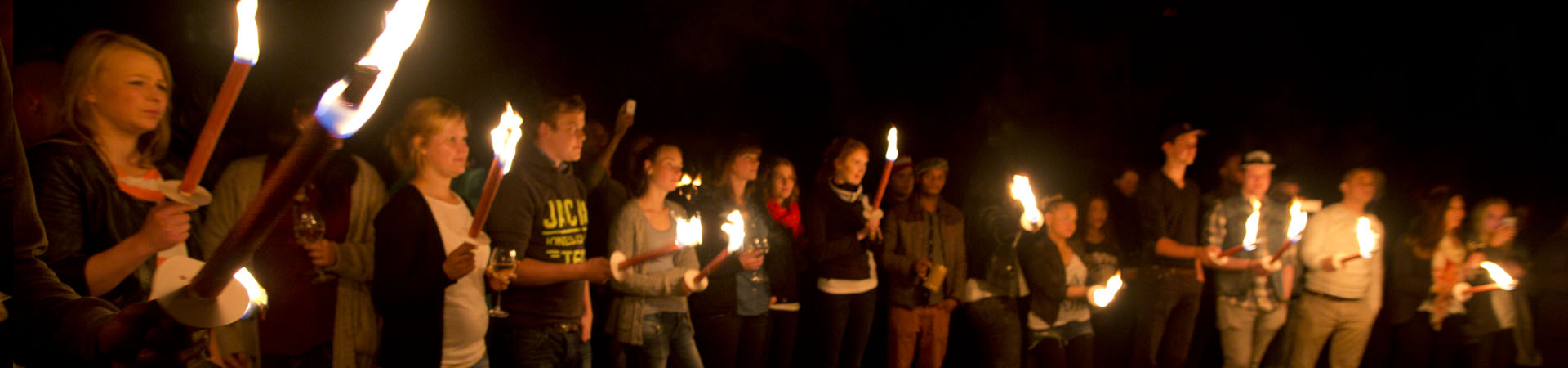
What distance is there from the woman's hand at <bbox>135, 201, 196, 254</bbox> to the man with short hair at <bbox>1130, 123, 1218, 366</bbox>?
567 centimetres

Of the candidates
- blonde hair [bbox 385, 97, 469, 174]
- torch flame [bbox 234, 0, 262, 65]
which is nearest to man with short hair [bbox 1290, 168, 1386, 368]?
blonde hair [bbox 385, 97, 469, 174]

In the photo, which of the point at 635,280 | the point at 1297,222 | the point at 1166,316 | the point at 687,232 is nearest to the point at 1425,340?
the point at 1297,222

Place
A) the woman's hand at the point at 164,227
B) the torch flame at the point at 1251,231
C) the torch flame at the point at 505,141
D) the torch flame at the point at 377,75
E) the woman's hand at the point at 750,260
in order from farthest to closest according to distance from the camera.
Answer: the torch flame at the point at 1251,231
the woman's hand at the point at 750,260
the torch flame at the point at 505,141
the woman's hand at the point at 164,227
the torch flame at the point at 377,75

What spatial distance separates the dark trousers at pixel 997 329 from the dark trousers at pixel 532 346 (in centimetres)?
277

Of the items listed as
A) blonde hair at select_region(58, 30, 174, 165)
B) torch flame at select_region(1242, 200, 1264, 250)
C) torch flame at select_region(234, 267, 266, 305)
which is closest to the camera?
torch flame at select_region(234, 267, 266, 305)

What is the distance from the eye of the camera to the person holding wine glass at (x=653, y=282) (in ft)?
13.9

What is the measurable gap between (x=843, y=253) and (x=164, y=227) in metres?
3.86

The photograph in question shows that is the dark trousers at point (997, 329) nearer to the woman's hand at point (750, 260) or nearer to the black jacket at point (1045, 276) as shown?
the black jacket at point (1045, 276)

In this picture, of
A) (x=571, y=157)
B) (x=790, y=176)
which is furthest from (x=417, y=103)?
(x=790, y=176)

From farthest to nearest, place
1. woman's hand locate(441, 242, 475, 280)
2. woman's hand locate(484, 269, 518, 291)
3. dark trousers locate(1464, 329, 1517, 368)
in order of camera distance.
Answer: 1. dark trousers locate(1464, 329, 1517, 368)
2. woman's hand locate(484, 269, 518, 291)
3. woman's hand locate(441, 242, 475, 280)

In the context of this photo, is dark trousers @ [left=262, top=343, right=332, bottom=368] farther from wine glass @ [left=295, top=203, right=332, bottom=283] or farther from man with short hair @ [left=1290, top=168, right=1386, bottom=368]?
man with short hair @ [left=1290, top=168, right=1386, bottom=368]

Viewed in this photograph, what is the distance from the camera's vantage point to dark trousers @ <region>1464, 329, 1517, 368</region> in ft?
22.7

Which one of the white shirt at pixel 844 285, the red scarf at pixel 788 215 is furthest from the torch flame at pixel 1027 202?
the red scarf at pixel 788 215

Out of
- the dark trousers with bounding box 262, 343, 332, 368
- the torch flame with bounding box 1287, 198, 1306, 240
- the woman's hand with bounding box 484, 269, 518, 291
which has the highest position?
the torch flame with bounding box 1287, 198, 1306, 240
